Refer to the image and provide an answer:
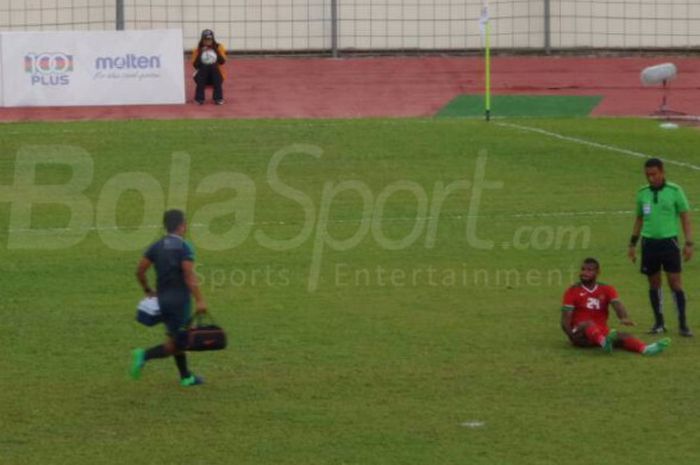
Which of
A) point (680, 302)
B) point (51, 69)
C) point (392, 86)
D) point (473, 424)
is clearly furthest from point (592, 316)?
point (392, 86)

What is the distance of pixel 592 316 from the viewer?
15.2 metres

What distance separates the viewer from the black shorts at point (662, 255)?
1583 centimetres

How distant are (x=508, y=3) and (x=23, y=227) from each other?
22.2m

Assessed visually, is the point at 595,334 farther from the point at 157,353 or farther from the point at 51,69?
the point at 51,69

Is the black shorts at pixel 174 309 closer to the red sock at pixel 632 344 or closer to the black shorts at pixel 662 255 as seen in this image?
the red sock at pixel 632 344

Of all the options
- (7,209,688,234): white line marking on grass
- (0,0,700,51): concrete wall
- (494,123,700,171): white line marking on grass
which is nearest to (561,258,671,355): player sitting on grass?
(7,209,688,234): white line marking on grass

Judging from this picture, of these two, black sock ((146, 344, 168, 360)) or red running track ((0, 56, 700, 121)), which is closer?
black sock ((146, 344, 168, 360))

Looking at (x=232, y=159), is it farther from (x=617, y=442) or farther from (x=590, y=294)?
(x=617, y=442)

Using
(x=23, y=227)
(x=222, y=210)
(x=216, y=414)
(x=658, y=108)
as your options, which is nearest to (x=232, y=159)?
(x=222, y=210)

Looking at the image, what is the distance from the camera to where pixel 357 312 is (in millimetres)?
17641

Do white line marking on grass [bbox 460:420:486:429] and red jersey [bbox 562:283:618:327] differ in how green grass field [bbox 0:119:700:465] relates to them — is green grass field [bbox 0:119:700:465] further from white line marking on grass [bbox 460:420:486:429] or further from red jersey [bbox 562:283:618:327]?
red jersey [bbox 562:283:618:327]

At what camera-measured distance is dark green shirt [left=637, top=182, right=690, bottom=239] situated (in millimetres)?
15789

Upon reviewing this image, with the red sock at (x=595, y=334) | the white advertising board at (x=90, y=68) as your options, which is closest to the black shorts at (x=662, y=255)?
the red sock at (x=595, y=334)

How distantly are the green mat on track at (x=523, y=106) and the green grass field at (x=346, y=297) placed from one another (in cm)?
172
